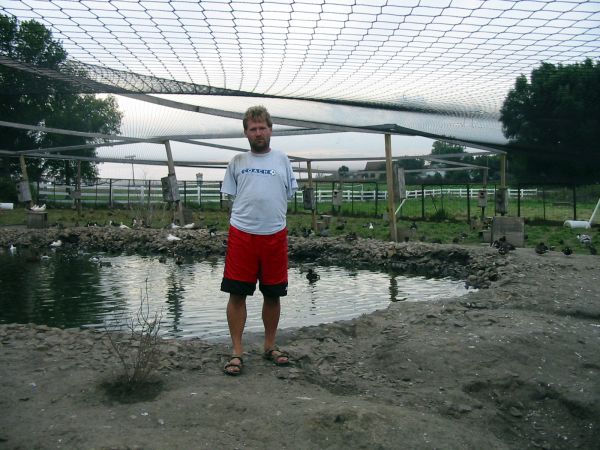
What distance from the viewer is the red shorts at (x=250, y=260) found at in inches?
142

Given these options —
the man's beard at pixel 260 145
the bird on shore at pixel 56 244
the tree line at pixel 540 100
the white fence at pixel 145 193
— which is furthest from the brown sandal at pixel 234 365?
the white fence at pixel 145 193

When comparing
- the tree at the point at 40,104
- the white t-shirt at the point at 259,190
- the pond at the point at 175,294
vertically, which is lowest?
the pond at the point at 175,294

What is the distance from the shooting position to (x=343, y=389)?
3.36 metres

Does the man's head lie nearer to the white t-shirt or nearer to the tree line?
the white t-shirt

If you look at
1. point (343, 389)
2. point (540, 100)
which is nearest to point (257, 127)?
point (343, 389)

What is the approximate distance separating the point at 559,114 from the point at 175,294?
17.7 feet

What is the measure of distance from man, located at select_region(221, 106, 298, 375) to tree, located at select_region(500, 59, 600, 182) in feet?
16.6

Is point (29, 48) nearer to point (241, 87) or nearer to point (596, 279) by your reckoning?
point (241, 87)

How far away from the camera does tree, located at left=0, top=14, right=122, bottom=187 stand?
7602mm

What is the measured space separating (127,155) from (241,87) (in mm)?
12276

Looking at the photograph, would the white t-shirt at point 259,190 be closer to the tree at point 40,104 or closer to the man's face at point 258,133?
the man's face at point 258,133

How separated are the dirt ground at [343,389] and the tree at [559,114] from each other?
11.8 feet

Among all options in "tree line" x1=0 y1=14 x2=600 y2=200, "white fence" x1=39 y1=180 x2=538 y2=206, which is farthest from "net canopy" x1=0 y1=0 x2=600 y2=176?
"white fence" x1=39 y1=180 x2=538 y2=206

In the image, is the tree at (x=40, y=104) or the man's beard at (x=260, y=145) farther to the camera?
the tree at (x=40, y=104)
